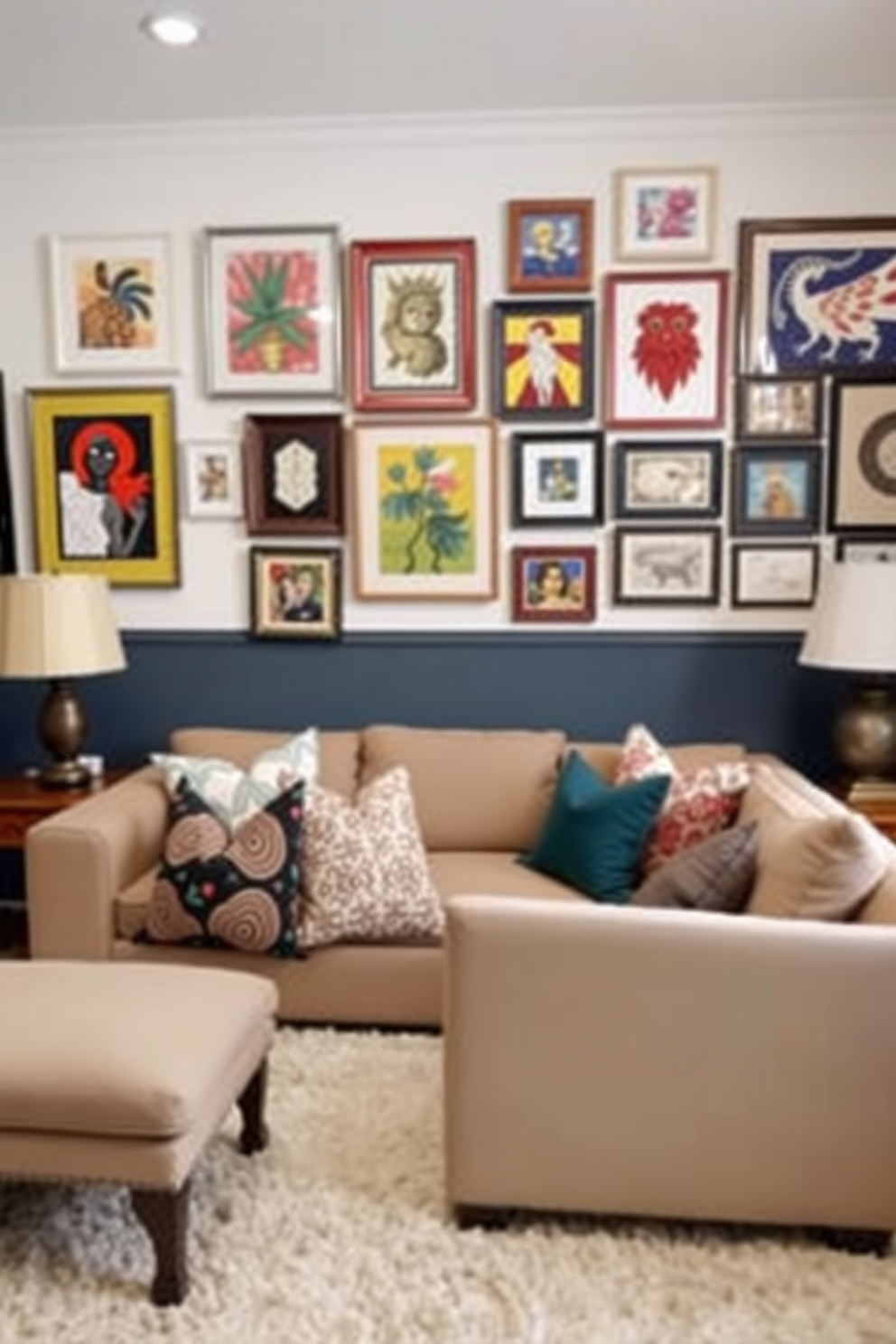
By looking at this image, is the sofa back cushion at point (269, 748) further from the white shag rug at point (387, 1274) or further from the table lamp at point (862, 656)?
the table lamp at point (862, 656)

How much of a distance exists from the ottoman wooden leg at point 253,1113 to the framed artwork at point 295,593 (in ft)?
5.40

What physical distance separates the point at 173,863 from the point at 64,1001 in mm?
723

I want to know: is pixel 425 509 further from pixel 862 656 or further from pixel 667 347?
pixel 862 656

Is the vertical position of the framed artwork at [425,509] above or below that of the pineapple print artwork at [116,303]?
below

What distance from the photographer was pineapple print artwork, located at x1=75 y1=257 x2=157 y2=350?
→ 353 centimetres

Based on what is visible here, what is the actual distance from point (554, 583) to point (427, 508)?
482 mm

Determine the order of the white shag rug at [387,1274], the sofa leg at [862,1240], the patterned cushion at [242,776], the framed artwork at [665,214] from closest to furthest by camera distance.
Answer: the white shag rug at [387,1274], the sofa leg at [862,1240], the patterned cushion at [242,776], the framed artwork at [665,214]

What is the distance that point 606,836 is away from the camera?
9.32ft

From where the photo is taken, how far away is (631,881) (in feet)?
9.29

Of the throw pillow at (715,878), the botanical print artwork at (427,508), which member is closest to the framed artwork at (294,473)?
the botanical print artwork at (427,508)

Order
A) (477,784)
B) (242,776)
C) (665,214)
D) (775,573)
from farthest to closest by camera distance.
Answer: (775,573) < (665,214) < (477,784) < (242,776)

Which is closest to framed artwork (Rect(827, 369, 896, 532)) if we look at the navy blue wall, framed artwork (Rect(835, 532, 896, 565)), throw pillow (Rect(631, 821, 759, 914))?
framed artwork (Rect(835, 532, 896, 565))

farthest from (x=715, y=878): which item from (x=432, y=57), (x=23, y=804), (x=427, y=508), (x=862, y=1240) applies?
(x=432, y=57)

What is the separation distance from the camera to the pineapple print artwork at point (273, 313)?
347 centimetres
